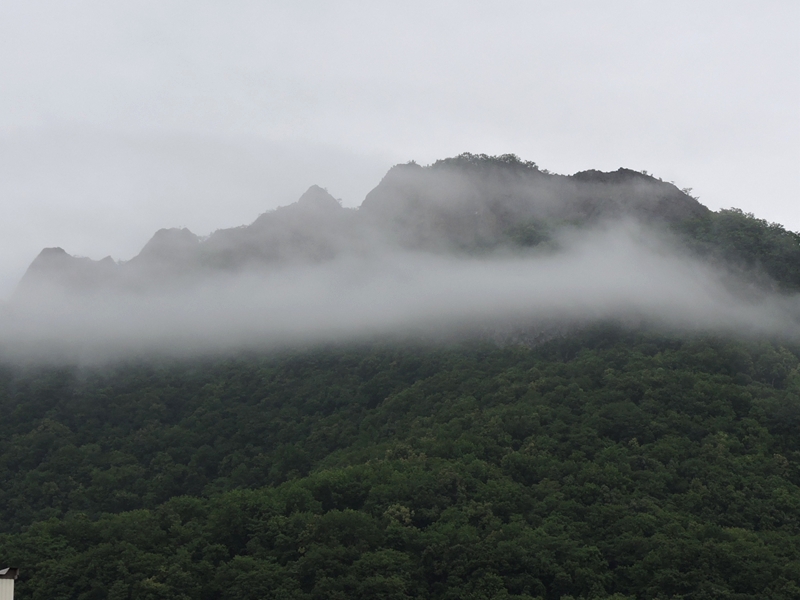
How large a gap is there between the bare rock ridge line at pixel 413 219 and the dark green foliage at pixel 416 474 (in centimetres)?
1645

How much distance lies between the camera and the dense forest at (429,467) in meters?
45.3

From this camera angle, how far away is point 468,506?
50875mm

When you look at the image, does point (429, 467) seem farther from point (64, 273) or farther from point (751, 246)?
point (64, 273)

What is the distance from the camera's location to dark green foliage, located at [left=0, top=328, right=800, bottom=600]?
45250 millimetres

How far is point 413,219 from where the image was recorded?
90.4 meters

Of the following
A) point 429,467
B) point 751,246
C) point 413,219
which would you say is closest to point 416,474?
point 429,467

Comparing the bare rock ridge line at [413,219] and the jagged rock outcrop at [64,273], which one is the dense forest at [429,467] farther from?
the jagged rock outcrop at [64,273]

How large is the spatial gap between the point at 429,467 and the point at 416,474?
1.77m

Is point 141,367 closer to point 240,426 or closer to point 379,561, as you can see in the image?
point 240,426

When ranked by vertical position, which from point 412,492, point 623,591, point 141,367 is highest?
point 141,367

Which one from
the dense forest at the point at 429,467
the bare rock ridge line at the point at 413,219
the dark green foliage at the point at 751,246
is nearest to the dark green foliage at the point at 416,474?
the dense forest at the point at 429,467

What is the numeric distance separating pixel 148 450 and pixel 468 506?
2634 centimetres

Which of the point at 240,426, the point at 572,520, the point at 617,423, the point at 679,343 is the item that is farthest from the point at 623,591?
the point at 240,426

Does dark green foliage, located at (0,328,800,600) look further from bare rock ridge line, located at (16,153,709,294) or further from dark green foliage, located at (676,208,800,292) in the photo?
bare rock ridge line, located at (16,153,709,294)
